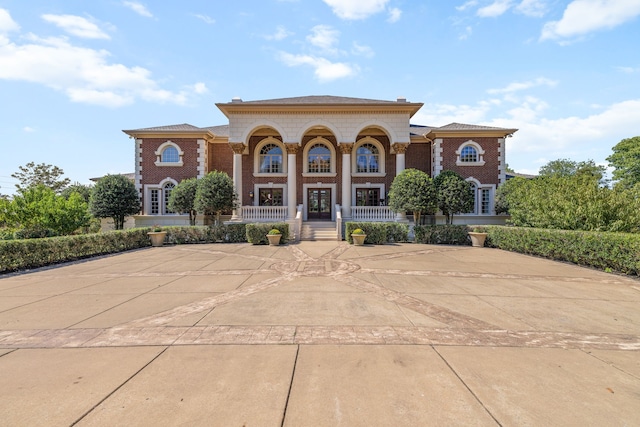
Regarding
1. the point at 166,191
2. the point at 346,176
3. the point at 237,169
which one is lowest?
the point at 166,191

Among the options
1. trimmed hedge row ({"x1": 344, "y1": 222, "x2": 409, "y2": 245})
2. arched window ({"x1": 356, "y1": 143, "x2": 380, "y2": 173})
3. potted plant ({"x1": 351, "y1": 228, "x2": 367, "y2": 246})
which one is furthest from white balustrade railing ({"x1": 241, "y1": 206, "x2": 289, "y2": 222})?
arched window ({"x1": 356, "y1": 143, "x2": 380, "y2": 173})

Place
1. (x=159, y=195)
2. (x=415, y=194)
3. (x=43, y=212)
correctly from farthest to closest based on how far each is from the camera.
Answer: (x=159, y=195), (x=415, y=194), (x=43, y=212)

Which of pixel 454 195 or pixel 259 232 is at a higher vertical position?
pixel 454 195

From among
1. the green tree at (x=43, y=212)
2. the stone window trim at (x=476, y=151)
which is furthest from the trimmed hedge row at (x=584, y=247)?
the green tree at (x=43, y=212)

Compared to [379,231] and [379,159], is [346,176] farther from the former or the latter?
[379,231]

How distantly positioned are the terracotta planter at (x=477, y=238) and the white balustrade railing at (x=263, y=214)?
12402mm

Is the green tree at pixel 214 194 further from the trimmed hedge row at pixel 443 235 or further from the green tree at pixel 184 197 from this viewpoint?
the trimmed hedge row at pixel 443 235

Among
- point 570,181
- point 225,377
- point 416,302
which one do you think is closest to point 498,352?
point 416,302

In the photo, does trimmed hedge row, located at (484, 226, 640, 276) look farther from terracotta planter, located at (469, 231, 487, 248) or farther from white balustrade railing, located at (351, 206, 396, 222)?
white balustrade railing, located at (351, 206, 396, 222)

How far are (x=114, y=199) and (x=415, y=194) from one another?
21.8 metres

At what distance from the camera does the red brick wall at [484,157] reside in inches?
898

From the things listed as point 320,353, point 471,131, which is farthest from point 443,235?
point 320,353

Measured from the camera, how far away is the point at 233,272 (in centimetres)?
933

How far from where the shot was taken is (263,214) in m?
20.9
